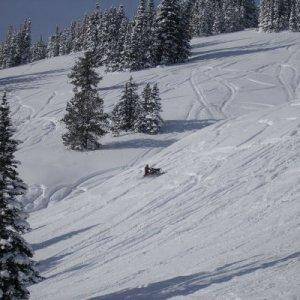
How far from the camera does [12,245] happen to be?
1324cm

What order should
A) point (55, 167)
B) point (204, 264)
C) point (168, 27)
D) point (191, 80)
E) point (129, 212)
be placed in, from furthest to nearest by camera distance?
point (168, 27) → point (191, 80) → point (55, 167) → point (129, 212) → point (204, 264)

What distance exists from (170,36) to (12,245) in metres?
58.6

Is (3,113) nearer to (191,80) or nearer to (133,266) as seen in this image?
(133,266)

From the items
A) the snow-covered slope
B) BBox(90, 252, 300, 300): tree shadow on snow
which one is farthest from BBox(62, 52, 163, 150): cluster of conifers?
BBox(90, 252, 300, 300): tree shadow on snow

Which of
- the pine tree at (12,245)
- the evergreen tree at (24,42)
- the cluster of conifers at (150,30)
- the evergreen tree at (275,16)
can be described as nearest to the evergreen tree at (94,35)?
the cluster of conifers at (150,30)

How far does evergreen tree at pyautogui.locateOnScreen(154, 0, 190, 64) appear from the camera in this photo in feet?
226

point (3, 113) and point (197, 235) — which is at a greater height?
point (3, 113)

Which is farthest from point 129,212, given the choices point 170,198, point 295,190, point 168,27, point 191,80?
point 168,27

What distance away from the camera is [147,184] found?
2605 cm

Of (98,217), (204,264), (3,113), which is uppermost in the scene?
(3,113)

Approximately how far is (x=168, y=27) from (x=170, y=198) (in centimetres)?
5019

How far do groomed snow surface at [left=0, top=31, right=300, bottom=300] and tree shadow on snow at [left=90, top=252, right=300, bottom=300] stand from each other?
34 mm

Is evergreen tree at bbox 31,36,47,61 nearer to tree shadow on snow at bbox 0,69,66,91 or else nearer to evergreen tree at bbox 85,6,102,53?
evergreen tree at bbox 85,6,102,53

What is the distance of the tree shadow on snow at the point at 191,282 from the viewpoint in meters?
12.2
